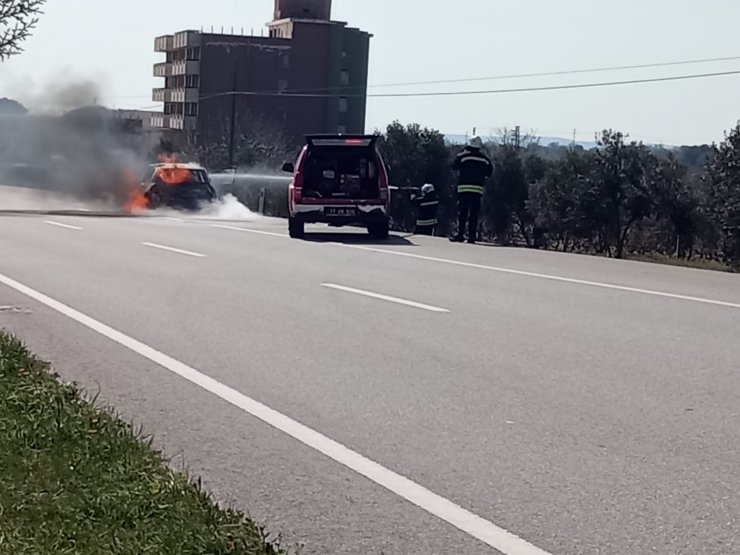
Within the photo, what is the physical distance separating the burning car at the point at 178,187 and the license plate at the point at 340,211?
1111cm

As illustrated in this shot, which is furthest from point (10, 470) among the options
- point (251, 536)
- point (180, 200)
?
point (180, 200)

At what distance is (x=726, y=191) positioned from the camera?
36.6 m

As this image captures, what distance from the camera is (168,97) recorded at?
11206cm

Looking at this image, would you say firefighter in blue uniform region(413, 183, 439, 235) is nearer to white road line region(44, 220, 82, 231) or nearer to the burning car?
white road line region(44, 220, 82, 231)

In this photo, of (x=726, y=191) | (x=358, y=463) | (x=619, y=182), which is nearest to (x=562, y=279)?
(x=358, y=463)

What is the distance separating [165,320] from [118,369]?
105 inches

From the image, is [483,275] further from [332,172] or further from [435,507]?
[435,507]

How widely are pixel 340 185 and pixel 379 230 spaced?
1138 mm

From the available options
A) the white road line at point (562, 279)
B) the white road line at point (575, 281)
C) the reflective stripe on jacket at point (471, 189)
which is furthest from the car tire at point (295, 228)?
the white road line at point (575, 281)

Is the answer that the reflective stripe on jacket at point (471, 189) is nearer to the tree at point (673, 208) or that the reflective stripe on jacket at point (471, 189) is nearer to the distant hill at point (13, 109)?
the distant hill at point (13, 109)

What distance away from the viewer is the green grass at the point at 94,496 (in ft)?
16.8

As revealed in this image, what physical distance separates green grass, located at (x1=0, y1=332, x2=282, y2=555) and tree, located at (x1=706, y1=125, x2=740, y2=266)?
2865cm

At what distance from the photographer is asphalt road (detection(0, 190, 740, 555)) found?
5.88m

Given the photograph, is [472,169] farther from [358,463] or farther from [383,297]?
[358,463]
